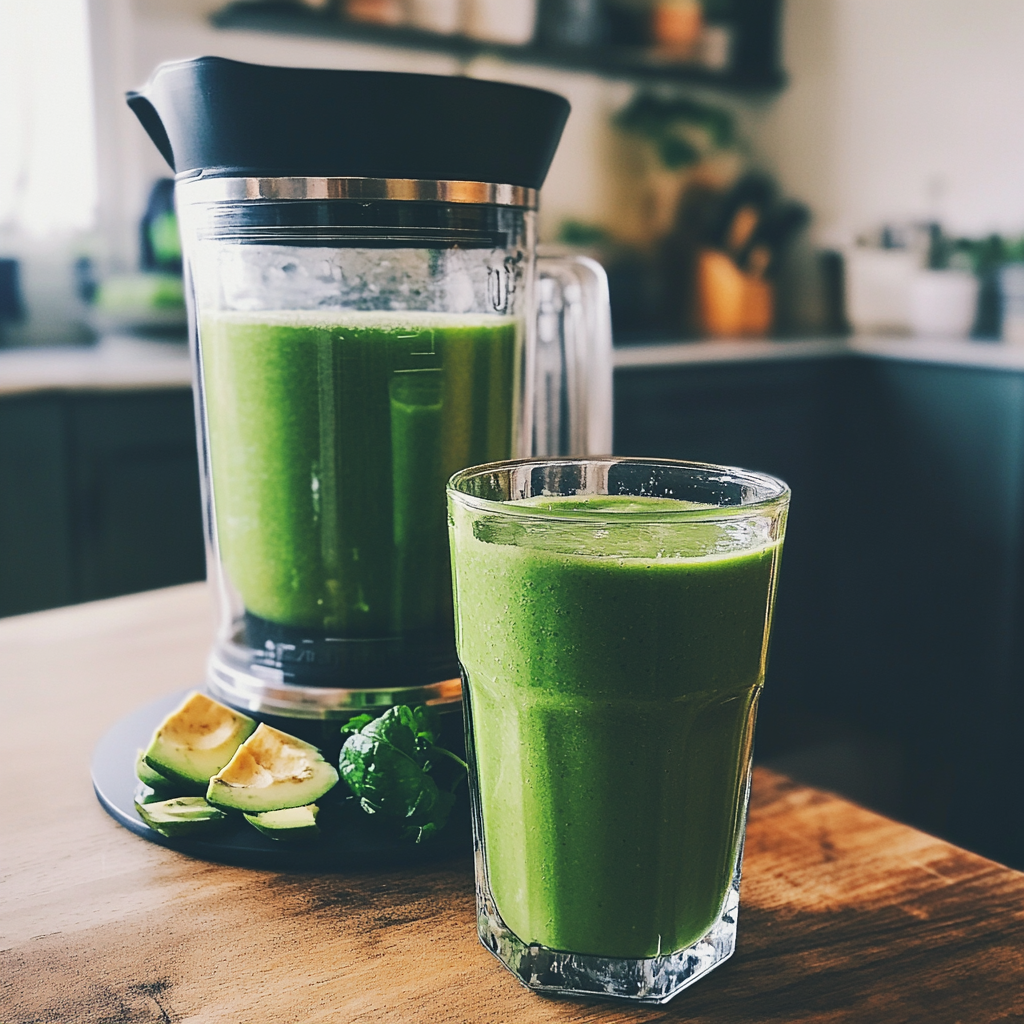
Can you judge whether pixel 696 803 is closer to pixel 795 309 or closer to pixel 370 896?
pixel 370 896

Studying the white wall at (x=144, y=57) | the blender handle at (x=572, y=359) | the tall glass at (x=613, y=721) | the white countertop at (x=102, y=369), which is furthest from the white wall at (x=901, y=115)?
the tall glass at (x=613, y=721)

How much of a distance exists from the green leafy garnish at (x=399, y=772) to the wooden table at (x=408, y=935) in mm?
26

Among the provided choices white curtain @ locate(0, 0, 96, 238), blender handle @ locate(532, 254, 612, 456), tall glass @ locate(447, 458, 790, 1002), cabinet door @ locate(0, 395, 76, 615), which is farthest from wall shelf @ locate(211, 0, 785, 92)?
tall glass @ locate(447, 458, 790, 1002)

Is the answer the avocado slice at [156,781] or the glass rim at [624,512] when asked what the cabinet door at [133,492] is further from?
the glass rim at [624,512]

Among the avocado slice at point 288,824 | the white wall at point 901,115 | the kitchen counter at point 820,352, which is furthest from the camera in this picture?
the white wall at point 901,115

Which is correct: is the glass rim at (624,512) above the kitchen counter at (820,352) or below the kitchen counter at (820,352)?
above

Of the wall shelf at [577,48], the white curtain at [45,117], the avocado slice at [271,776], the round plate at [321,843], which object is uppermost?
the wall shelf at [577,48]

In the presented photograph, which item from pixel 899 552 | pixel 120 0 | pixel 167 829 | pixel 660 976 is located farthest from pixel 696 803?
pixel 120 0

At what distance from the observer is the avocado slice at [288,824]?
0.49 meters

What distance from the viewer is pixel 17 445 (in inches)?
63.2

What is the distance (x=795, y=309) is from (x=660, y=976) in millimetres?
2993

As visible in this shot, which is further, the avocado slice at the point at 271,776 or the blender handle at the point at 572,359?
the blender handle at the point at 572,359

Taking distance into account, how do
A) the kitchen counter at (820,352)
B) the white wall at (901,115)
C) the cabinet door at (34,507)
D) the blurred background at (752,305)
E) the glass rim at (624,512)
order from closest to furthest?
the glass rim at (624,512), the cabinet door at (34,507), the blurred background at (752,305), the kitchen counter at (820,352), the white wall at (901,115)

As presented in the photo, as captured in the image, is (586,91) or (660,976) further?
(586,91)
